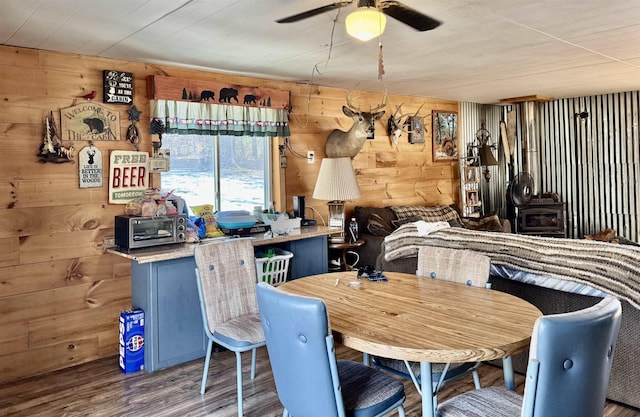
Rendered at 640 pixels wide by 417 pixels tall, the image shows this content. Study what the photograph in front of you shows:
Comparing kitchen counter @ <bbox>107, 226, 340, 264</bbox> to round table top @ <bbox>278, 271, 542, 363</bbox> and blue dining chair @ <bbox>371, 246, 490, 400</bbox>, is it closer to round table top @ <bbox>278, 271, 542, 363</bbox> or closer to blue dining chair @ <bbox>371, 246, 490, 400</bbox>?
round table top @ <bbox>278, 271, 542, 363</bbox>

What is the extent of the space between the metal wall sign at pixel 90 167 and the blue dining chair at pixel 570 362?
3261 millimetres

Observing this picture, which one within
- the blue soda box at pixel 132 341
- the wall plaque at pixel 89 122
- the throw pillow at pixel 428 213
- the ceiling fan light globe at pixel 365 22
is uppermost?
the ceiling fan light globe at pixel 365 22

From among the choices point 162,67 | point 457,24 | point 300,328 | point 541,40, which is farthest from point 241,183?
point 300,328

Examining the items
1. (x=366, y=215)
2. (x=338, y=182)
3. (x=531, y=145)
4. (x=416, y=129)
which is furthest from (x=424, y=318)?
(x=531, y=145)

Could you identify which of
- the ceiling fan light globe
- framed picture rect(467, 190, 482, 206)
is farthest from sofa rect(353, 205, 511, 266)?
the ceiling fan light globe

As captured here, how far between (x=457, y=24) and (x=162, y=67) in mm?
2375

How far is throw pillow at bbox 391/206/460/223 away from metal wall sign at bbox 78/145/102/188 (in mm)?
3286

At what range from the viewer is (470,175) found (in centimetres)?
702

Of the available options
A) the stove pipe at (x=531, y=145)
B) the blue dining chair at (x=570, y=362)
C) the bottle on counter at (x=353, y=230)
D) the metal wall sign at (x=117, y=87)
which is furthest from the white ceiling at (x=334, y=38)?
the stove pipe at (x=531, y=145)

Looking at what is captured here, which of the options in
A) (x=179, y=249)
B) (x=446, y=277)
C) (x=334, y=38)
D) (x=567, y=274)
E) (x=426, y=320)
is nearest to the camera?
(x=426, y=320)

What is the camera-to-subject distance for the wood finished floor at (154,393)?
2.85m

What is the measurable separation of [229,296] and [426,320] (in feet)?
A: 4.62

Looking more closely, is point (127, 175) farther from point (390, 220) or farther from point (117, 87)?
point (390, 220)

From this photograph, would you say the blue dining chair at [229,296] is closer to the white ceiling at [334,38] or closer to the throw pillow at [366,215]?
the white ceiling at [334,38]
